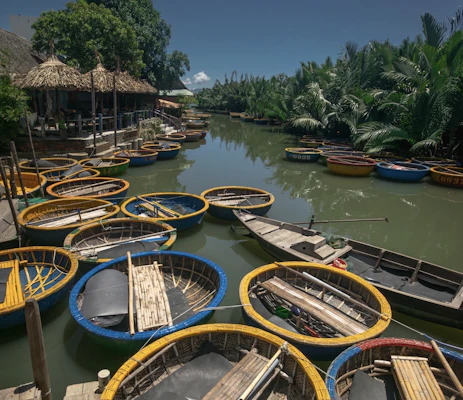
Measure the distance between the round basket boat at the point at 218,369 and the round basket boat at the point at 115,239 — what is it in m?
2.60

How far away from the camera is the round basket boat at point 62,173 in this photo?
36.8 feet

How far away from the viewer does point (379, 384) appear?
3.66 metres

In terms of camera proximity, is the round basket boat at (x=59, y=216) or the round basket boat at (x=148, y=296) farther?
the round basket boat at (x=59, y=216)

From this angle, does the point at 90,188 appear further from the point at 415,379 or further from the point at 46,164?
the point at 415,379

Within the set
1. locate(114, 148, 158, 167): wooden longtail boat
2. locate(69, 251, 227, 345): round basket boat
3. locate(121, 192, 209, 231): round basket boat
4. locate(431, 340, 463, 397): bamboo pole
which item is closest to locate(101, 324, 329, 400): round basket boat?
locate(69, 251, 227, 345): round basket boat

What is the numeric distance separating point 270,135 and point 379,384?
100 ft

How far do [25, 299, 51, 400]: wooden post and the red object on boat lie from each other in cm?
505

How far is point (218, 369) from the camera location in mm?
3832

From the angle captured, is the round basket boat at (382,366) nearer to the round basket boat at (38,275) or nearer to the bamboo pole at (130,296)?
the bamboo pole at (130,296)

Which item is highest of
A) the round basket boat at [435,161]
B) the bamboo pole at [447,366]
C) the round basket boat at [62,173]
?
the round basket boat at [435,161]

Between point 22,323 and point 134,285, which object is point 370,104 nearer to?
point 134,285

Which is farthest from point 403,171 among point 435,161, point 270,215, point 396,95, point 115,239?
point 115,239

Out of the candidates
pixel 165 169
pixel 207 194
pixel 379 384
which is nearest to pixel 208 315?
pixel 379 384

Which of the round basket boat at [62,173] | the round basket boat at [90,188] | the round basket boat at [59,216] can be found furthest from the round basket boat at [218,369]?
the round basket boat at [62,173]
